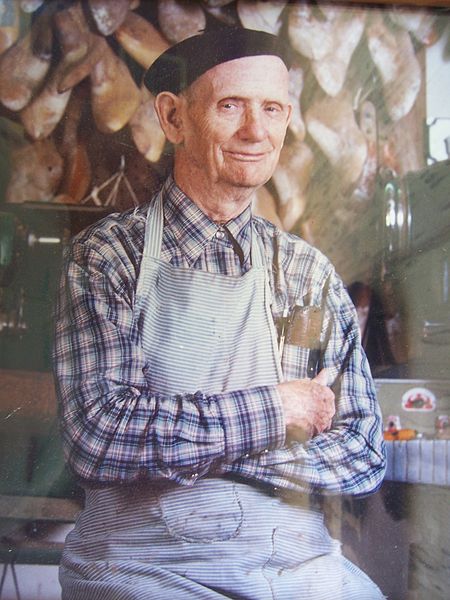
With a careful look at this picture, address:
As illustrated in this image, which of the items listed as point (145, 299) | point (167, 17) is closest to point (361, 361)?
point (145, 299)

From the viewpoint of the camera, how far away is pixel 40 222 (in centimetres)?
107

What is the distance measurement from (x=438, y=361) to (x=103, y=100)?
76 centimetres

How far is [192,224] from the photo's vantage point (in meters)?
1.08

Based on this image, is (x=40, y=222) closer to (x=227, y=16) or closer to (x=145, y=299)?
(x=145, y=299)

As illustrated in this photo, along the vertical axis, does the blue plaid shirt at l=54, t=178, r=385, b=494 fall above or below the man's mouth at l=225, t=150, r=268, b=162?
below

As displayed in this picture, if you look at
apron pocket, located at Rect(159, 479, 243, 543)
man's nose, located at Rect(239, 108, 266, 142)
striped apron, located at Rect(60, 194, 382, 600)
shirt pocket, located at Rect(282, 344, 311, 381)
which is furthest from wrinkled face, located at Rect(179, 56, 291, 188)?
apron pocket, located at Rect(159, 479, 243, 543)

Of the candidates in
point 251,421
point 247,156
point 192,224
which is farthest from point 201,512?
point 247,156

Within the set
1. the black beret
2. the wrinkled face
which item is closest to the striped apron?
the wrinkled face

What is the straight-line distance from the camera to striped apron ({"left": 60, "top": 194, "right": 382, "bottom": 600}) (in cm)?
99

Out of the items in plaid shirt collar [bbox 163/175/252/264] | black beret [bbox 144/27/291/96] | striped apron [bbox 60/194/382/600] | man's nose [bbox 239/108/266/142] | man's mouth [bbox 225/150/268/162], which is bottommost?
striped apron [bbox 60/194/382/600]

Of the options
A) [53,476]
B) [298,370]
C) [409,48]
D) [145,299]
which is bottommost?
[53,476]

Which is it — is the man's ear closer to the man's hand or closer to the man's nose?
Answer: the man's nose

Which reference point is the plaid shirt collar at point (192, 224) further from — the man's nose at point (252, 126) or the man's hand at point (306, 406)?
the man's hand at point (306, 406)

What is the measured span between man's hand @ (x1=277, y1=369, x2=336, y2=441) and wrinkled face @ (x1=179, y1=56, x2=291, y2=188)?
36 centimetres
